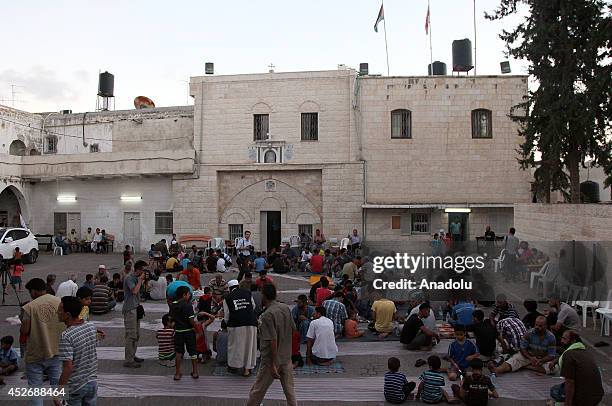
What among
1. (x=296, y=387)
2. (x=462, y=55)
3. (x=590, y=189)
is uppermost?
(x=462, y=55)

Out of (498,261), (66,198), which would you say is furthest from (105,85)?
(498,261)

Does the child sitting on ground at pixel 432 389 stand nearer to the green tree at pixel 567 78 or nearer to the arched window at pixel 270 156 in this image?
the green tree at pixel 567 78

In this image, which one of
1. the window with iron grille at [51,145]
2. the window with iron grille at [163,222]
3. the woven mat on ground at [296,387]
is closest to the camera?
the woven mat on ground at [296,387]

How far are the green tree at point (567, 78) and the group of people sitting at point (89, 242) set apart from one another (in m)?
20.9

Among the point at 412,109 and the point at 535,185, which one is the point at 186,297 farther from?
the point at 412,109

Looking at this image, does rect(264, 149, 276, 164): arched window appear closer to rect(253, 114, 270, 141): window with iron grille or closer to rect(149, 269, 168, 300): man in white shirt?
rect(253, 114, 270, 141): window with iron grille

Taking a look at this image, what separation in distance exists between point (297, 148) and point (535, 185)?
10961 mm

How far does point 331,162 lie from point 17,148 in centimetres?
1816

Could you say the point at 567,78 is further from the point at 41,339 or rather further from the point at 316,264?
the point at 41,339

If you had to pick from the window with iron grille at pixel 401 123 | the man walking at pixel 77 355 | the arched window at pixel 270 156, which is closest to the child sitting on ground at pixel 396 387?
the man walking at pixel 77 355

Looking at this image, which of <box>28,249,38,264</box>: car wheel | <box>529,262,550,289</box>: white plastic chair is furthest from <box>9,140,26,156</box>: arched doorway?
<box>529,262,550,289</box>: white plastic chair

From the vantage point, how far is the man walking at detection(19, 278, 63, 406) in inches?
254

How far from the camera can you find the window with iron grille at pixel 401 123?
26.4m

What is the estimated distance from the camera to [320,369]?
31.3 feet
